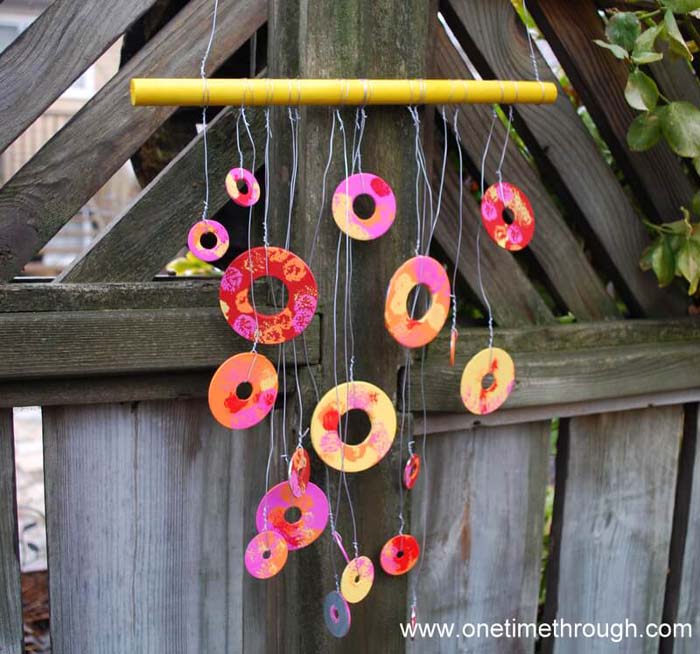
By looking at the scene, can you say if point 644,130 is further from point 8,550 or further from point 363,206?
point 8,550

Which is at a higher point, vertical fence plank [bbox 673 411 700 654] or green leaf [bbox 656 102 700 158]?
green leaf [bbox 656 102 700 158]

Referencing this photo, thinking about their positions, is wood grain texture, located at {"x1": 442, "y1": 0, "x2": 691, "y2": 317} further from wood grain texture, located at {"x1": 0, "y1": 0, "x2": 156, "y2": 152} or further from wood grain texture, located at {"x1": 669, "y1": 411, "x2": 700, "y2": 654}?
wood grain texture, located at {"x1": 0, "y1": 0, "x2": 156, "y2": 152}

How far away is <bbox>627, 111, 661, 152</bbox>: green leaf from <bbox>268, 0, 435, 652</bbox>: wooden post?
0.44 meters

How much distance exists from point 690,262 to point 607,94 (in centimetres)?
37

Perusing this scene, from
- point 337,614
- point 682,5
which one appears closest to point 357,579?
point 337,614

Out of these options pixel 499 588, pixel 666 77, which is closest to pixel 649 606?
pixel 499 588

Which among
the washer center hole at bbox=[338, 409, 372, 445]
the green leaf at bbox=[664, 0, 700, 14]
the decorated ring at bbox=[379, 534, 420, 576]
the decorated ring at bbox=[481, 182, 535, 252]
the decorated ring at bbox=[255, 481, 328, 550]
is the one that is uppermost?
the green leaf at bbox=[664, 0, 700, 14]

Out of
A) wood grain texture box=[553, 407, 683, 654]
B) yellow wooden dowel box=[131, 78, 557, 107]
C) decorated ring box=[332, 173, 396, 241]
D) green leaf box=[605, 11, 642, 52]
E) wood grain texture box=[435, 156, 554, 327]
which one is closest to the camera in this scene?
yellow wooden dowel box=[131, 78, 557, 107]

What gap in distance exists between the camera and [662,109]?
144 centimetres

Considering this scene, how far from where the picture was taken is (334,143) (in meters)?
1.23

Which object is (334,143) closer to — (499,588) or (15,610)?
(15,610)

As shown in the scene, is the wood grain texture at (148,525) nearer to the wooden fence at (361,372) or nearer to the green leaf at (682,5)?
the wooden fence at (361,372)

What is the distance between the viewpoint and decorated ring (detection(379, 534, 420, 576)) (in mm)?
1350


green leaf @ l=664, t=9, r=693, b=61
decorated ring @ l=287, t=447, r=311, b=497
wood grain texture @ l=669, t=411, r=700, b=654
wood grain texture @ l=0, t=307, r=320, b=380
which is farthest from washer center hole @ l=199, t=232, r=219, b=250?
wood grain texture @ l=669, t=411, r=700, b=654
